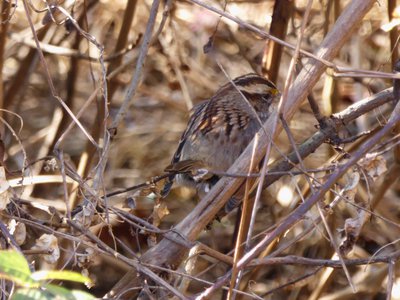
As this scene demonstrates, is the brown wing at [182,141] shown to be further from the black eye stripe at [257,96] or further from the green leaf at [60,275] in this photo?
the green leaf at [60,275]

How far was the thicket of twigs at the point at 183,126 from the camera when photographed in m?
2.53

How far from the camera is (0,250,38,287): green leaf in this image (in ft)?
4.07

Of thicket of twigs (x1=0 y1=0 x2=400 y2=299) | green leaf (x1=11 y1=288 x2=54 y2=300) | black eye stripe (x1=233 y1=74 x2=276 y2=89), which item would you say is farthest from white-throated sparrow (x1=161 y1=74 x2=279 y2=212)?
green leaf (x1=11 y1=288 x2=54 y2=300)

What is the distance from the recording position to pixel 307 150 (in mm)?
2697

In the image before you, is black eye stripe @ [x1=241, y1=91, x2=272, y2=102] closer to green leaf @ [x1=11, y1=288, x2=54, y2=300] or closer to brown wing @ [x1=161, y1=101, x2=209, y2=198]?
brown wing @ [x1=161, y1=101, x2=209, y2=198]

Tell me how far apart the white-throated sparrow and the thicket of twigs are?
0.12 m

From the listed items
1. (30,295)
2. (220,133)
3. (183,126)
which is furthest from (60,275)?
(183,126)

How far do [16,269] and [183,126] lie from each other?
3.79 m

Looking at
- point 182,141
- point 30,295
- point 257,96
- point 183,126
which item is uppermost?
point 257,96

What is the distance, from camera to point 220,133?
3.44 m

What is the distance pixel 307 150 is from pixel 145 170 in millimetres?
2342

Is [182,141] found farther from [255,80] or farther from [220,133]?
[255,80]

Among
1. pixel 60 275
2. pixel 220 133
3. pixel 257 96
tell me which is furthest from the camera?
pixel 257 96

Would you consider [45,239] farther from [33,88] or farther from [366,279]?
[33,88]
